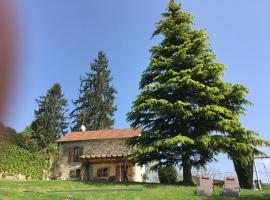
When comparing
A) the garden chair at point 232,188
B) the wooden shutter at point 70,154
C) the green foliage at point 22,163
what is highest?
the wooden shutter at point 70,154

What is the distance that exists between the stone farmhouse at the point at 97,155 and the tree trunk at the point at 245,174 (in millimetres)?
12239

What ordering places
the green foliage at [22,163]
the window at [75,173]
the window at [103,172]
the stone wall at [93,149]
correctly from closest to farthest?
the green foliage at [22,163] → the window at [103,172] → the stone wall at [93,149] → the window at [75,173]

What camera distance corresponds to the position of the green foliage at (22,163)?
2469 centimetres

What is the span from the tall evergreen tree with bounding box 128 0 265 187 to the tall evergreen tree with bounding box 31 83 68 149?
31.8 meters

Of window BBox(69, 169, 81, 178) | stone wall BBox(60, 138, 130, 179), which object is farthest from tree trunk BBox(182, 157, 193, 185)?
window BBox(69, 169, 81, 178)

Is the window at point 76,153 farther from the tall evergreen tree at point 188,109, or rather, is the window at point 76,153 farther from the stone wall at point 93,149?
the tall evergreen tree at point 188,109

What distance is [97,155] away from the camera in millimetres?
29156

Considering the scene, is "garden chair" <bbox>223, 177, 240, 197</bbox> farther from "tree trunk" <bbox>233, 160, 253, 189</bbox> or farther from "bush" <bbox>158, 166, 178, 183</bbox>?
"bush" <bbox>158, 166, 178, 183</bbox>

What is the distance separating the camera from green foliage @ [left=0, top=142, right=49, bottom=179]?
24688mm

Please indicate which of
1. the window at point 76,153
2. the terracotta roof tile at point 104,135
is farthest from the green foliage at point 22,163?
the terracotta roof tile at point 104,135

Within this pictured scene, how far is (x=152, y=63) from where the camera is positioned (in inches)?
783

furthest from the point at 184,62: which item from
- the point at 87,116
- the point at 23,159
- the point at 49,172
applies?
the point at 87,116

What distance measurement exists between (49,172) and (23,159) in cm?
455

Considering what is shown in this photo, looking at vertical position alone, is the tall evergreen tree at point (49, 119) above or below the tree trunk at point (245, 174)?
above
